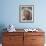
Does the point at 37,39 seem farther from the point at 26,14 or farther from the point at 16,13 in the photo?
the point at 16,13

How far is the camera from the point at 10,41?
3623mm

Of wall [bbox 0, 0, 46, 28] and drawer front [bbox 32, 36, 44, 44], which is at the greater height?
wall [bbox 0, 0, 46, 28]

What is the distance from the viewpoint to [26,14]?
4.11m

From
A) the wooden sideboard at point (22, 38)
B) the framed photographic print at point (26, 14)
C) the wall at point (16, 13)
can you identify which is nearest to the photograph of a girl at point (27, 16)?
the framed photographic print at point (26, 14)

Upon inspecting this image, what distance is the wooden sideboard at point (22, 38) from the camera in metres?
3.61

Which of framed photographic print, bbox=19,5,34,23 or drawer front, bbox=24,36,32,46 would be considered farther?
framed photographic print, bbox=19,5,34,23

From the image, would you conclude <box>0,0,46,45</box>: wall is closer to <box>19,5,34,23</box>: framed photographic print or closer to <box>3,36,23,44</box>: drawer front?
Result: <box>19,5,34,23</box>: framed photographic print

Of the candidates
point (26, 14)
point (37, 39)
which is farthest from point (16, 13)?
point (37, 39)

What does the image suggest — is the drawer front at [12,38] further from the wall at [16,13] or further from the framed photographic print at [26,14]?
the framed photographic print at [26,14]

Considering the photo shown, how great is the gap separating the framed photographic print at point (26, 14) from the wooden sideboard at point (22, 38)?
0.63 metres

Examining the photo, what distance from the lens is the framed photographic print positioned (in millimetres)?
4079

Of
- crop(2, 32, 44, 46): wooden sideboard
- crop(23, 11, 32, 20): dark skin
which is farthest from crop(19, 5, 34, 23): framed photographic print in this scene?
crop(2, 32, 44, 46): wooden sideboard

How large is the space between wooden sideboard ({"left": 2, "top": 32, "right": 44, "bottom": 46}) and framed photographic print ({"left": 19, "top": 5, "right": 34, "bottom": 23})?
0.63m

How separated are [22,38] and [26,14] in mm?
866
